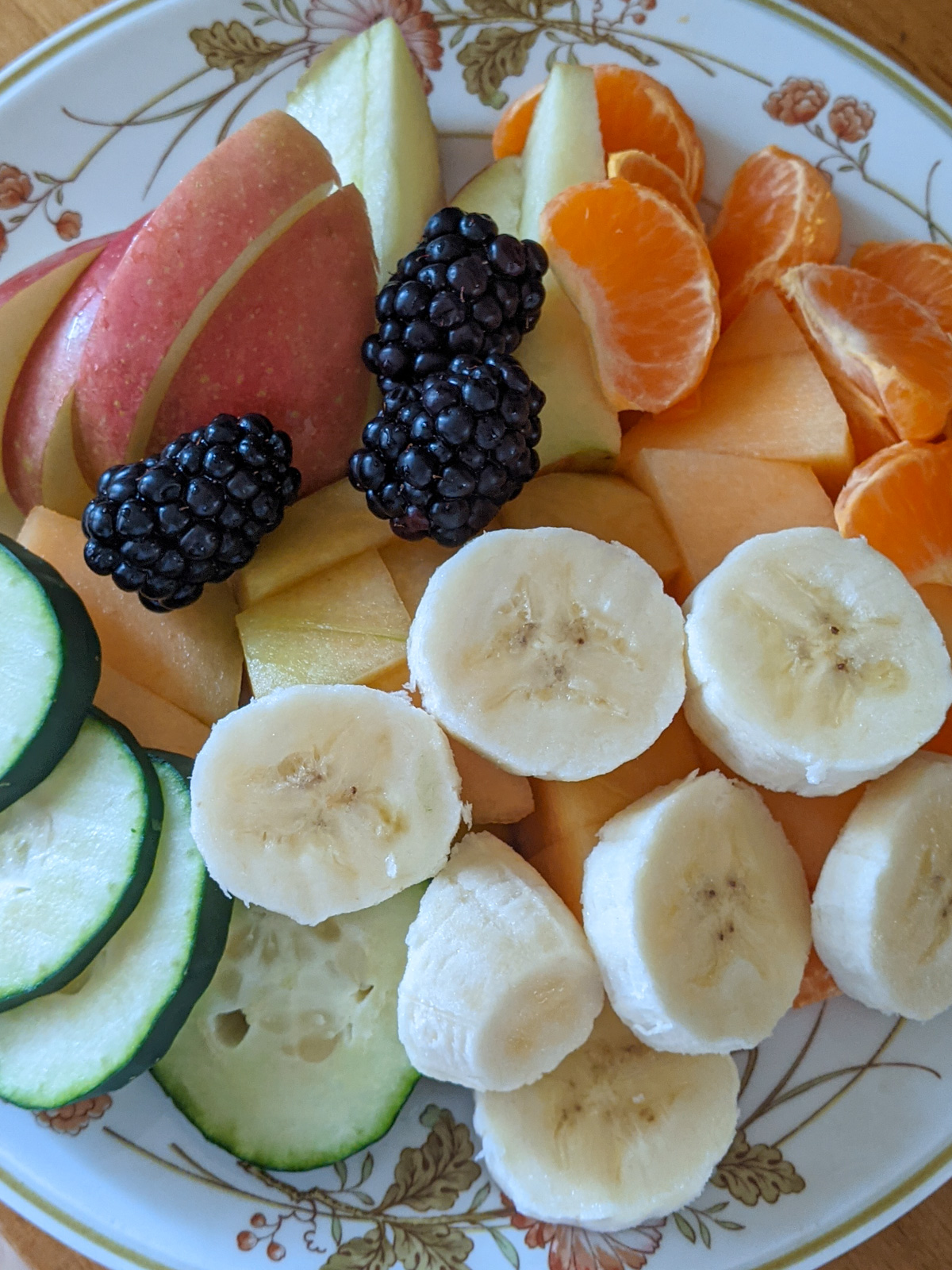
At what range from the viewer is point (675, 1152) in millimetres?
988

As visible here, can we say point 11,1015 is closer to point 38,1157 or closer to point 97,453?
point 38,1157

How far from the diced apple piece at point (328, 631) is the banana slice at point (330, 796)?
0.15 meters

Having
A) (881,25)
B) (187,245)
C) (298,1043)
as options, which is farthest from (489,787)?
(881,25)

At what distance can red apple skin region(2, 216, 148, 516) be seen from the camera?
1.14 m

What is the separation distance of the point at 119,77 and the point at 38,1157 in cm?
144

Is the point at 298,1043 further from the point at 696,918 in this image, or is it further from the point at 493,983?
the point at 696,918

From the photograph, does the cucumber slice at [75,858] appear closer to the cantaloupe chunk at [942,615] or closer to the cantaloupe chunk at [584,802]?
the cantaloupe chunk at [584,802]

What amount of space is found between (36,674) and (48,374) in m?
0.41

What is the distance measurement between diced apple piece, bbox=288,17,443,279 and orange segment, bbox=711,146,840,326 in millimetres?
425

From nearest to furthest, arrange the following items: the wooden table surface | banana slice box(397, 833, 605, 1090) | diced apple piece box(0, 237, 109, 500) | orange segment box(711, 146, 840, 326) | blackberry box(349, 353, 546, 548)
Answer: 1. banana slice box(397, 833, 605, 1090)
2. blackberry box(349, 353, 546, 548)
3. diced apple piece box(0, 237, 109, 500)
4. orange segment box(711, 146, 840, 326)
5. the wooden table surface

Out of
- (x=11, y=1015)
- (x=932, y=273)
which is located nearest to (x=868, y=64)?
(x=932, y=273)

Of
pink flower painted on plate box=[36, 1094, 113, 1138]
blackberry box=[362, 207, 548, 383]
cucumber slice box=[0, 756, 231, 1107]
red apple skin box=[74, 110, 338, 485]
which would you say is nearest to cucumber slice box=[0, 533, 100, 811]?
cucumber slice box=[0, 756, 231, 1107]

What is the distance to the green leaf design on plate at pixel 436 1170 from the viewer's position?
1.06 metres

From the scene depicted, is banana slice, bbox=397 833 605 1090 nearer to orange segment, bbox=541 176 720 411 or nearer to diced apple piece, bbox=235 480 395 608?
diced apple piece, bbox=235 480 395 608
